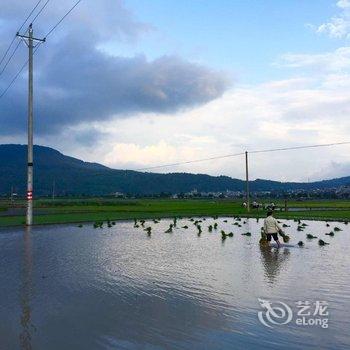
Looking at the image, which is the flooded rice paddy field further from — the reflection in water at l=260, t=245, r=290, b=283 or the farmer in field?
the farmer in field

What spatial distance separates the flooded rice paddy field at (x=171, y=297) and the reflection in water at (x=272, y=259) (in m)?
0.04

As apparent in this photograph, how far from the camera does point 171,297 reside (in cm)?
1107

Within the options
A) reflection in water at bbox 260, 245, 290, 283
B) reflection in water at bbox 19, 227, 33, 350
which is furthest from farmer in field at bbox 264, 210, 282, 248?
reflection in water at bbox 19, 227, 33, 350

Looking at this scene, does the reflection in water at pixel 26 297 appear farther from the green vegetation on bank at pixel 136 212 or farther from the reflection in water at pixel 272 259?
the green vegetation on bank at pixel 136 212

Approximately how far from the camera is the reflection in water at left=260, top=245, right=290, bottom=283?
1422 centimetres

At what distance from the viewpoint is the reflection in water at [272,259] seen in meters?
14.2

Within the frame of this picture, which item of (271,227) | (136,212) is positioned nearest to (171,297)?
(271,227)

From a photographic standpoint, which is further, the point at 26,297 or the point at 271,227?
the point at 271,227

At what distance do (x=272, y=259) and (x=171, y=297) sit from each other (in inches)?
289

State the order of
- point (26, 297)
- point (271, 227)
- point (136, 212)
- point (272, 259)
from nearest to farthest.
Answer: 1. point (26, 297)
2. point (272, 259)
3. point (271, 227)
4. point (136, 212)

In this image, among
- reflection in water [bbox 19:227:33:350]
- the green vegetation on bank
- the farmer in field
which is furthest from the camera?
the green vegetation on bank

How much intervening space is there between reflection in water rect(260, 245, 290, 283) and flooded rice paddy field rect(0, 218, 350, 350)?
0.04 metres

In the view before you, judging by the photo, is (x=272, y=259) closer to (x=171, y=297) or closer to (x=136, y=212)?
(x=171, y=297)

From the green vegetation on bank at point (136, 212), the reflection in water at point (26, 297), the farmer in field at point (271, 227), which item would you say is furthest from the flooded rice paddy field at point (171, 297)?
the green vegetation on bank at point (136, 212)
